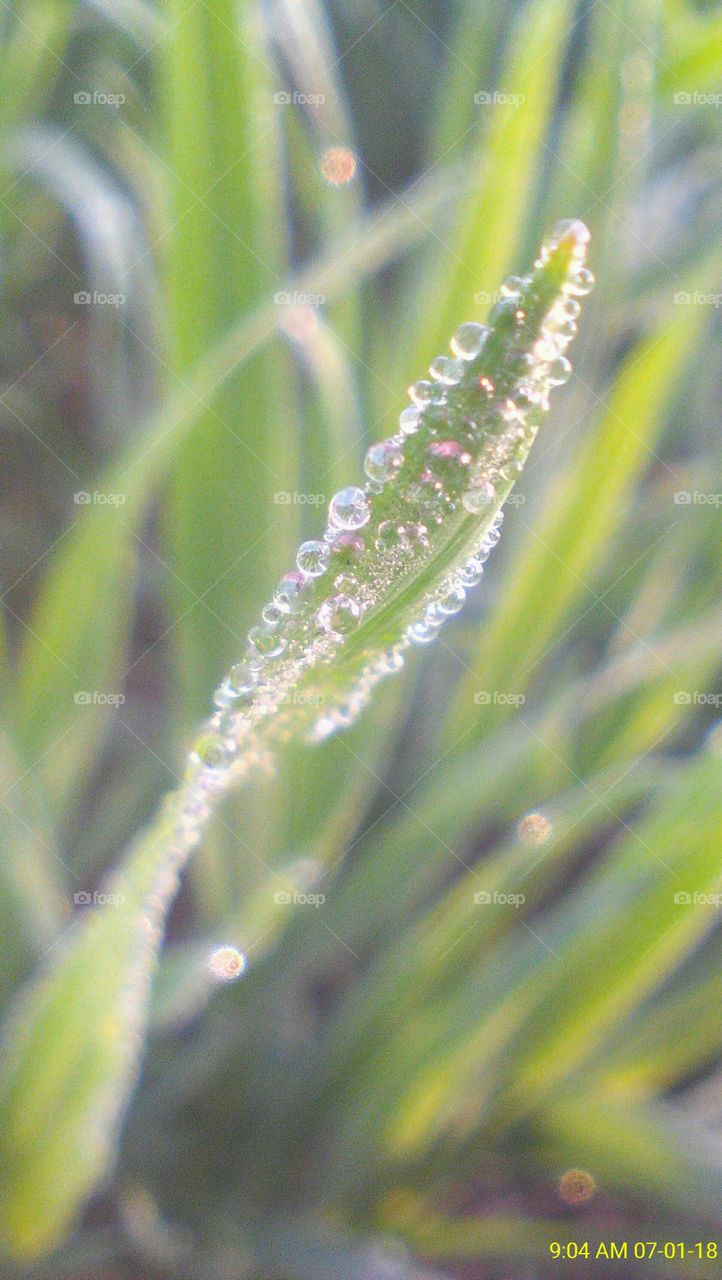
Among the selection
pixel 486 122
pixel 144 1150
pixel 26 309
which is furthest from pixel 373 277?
pixel 144 1150

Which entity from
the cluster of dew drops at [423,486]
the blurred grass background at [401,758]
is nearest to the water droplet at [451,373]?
the cluster of dew drops at [423,486]

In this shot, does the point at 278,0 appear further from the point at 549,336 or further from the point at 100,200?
the point at 549,336

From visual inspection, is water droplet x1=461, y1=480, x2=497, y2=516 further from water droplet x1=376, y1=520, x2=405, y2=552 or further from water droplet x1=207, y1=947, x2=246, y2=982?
water droplet x1=207, y1=947, x2=246, y2=982

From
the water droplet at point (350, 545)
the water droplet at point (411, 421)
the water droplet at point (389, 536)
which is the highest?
the water droplet at point (411, 421)

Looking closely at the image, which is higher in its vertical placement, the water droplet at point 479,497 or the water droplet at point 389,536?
the water droplet at point 479,497

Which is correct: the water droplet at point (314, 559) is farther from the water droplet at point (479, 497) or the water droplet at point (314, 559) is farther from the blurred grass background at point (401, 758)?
the blurred grass background at point (401, 758)

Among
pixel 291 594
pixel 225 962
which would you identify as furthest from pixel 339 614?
pixel 225 962

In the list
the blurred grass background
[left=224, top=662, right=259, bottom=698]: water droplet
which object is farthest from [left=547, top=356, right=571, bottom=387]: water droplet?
the blurred grass background
